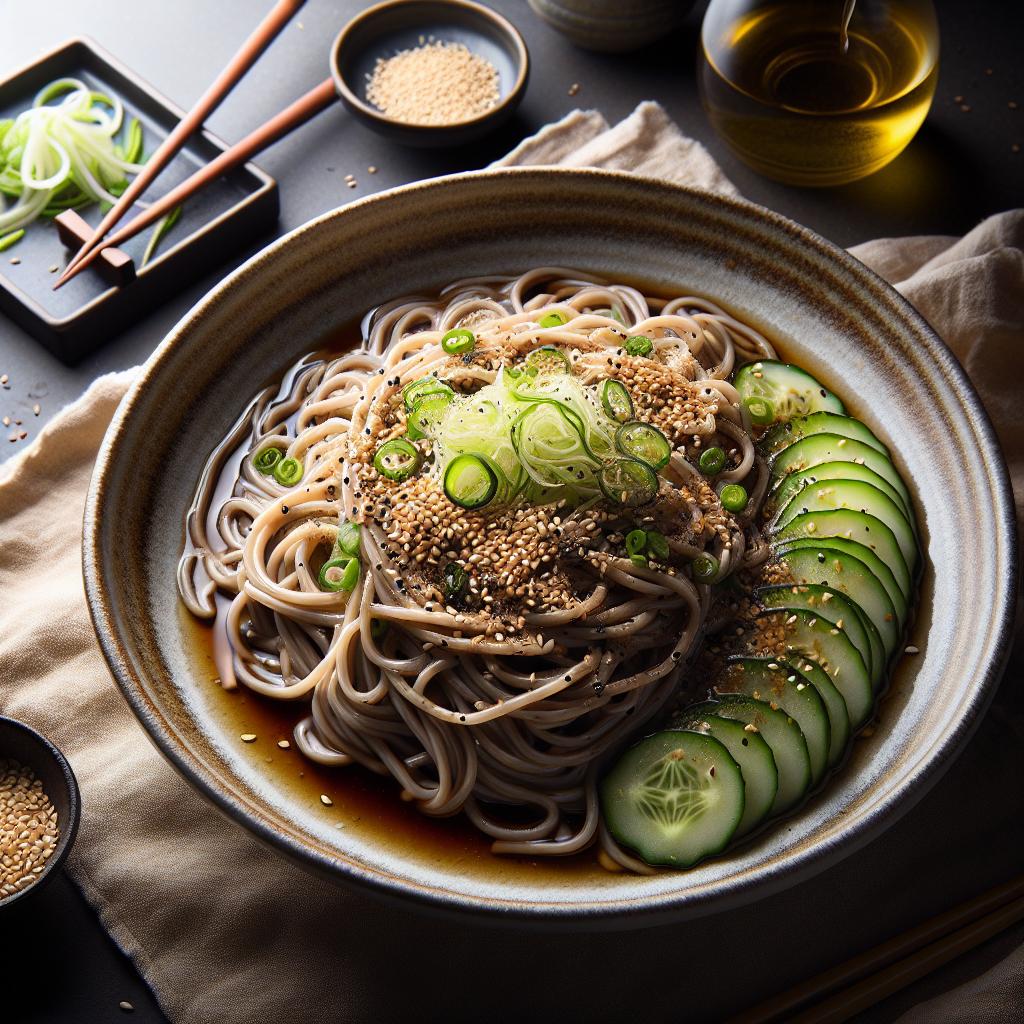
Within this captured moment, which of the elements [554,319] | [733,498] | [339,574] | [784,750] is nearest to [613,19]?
[554,319]

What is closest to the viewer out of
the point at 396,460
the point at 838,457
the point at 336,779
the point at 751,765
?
the point at 751,765

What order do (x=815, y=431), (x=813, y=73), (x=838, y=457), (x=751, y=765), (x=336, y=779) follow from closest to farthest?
(x=751, y=765)
(x=336, y=779)
(x=838, y=457)
(x=815, y=431)
(x=813, y=73)

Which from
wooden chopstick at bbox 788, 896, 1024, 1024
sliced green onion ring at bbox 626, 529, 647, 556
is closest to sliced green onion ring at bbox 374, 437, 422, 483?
sliced green onion ring at bbox 626, 529, 647, 556

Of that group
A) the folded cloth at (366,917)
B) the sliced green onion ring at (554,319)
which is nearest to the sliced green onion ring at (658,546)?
the sliced green onion ring at (554,319)

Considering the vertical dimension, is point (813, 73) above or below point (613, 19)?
below

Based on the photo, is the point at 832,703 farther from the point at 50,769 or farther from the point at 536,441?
the point at 50,769

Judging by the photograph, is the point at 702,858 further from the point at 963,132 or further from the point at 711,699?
the point at 963,132

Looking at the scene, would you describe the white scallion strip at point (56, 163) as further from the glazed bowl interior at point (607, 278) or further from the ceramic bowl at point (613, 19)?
the ceramic bowl at point (613, 19)
